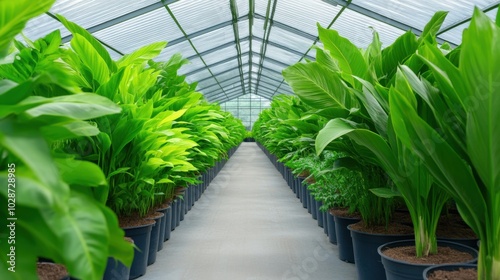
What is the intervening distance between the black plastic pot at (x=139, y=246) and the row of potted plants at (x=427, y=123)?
1070 mm

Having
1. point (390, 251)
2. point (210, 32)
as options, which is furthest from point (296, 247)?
point (210, 32)

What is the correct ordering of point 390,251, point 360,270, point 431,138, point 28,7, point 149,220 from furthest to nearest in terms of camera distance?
point 149,220 → point 360,270 → point 390,251 → point 431,138 → point 28,7

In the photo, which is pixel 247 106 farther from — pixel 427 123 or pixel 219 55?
pixel 427 123

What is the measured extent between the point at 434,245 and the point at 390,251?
17 centimetres

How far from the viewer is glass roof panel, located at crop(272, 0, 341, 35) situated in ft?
26.6

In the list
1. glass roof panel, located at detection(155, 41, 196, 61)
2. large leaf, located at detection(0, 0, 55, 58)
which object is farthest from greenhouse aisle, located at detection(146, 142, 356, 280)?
glass roof panel, located at detection(155, 41, 196, 61)

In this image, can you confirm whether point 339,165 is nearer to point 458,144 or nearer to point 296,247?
point 458,144

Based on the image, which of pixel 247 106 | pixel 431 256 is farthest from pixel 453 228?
pixel 247 106

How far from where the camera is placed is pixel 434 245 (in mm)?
1771

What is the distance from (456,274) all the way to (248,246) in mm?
1876

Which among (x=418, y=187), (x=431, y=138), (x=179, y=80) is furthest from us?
(x=179, y=80)

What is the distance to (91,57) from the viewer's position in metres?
1.93

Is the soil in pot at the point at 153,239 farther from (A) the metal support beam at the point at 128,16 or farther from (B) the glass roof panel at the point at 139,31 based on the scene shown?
(B) the glass roof panel at the point at 139,31

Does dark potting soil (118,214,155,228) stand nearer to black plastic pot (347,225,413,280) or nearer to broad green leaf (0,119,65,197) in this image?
black plastic pot (347,225,413,280)
